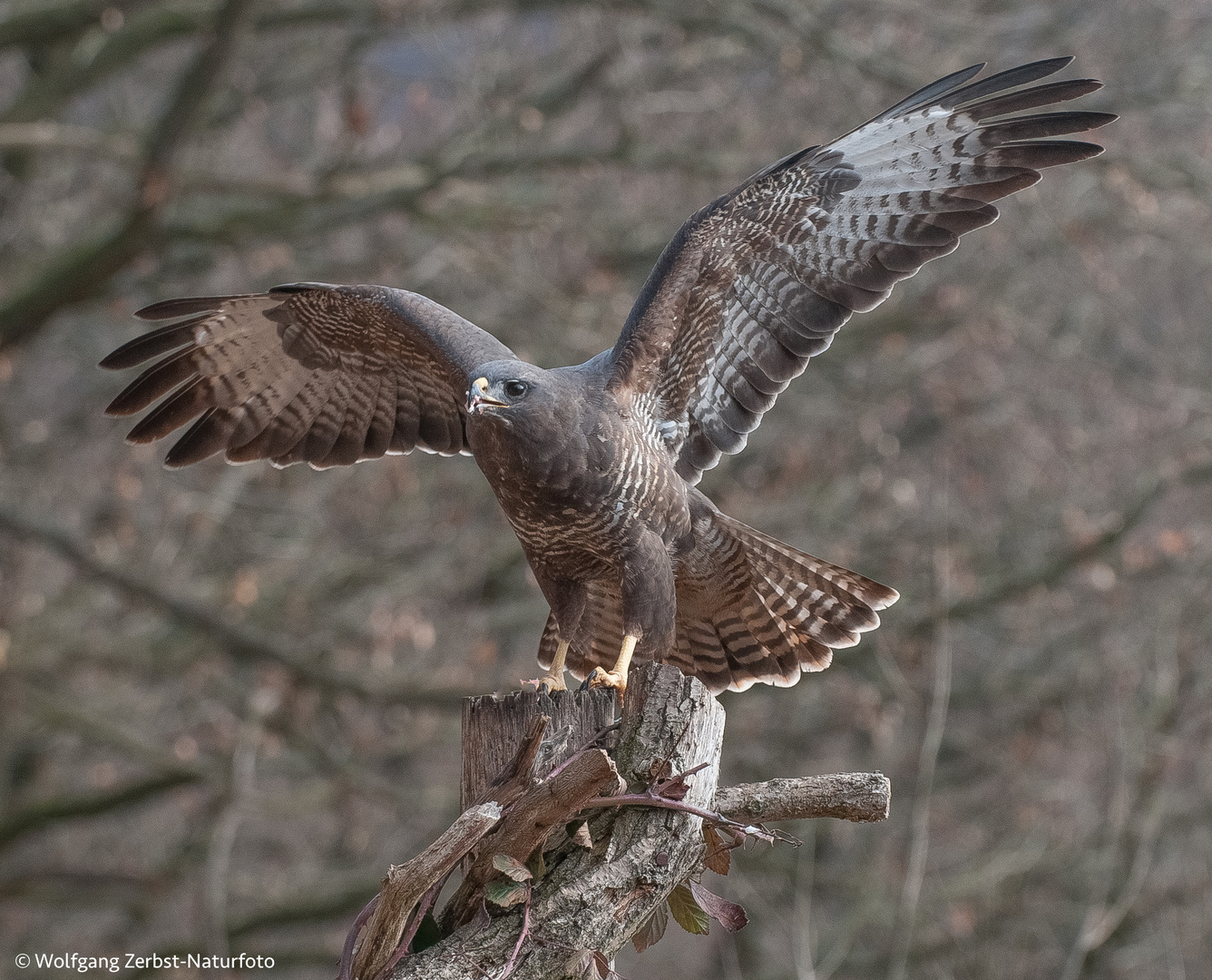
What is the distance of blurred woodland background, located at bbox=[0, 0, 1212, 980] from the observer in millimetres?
8422

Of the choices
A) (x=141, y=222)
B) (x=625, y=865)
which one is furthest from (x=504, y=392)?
(x=141, y=222)

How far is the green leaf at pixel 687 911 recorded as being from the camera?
3.17 meters

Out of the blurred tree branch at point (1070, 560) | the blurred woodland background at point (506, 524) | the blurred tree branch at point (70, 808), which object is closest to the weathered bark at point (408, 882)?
the blurred woodland background at point (506, 524)

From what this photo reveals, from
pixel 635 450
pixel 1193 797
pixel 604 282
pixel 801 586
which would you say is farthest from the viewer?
pixel 1193 797

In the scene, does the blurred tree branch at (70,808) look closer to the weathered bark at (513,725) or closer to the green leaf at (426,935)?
the weathered bark at (513,725)

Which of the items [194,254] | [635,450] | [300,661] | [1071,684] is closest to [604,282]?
[194,254]

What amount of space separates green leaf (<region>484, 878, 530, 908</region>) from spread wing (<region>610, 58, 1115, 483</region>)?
192 cm

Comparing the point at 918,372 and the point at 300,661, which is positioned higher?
the point at 918,372

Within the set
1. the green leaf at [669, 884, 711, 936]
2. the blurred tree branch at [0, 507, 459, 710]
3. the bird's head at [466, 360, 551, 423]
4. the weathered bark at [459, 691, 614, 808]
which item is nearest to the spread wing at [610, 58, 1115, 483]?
the bird's head at [466, 360, 551, 423]

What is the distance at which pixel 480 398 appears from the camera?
4.01 metres

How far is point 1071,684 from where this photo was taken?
36.8ft

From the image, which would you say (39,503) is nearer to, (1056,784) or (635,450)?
(635,450)

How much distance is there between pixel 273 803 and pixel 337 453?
446 cm

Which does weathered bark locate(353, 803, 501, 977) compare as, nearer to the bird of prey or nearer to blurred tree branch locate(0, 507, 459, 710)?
the bird of prey
